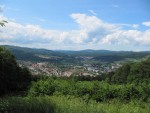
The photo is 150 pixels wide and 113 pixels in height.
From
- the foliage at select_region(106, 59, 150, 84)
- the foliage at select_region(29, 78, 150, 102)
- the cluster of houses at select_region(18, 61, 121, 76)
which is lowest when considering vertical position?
the cluster of houses at select_region(18, 61, 121, 76)

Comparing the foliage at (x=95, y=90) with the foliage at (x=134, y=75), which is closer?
the foliage at (x=95, y=90)

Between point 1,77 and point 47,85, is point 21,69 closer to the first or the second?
point 1,77

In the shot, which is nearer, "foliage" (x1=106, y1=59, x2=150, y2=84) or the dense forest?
the dense forest

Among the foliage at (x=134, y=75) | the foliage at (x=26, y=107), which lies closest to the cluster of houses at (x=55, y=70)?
the foliage at (x=134, y=75)

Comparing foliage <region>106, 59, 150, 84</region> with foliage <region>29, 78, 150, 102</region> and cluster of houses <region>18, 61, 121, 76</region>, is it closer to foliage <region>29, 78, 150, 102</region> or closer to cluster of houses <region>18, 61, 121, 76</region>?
cluster of houses <region>18, 61, 121, 76</region>

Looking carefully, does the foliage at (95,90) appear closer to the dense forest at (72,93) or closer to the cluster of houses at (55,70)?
the dense forest at (72,93)

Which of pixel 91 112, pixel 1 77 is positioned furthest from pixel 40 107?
pixel 1 77

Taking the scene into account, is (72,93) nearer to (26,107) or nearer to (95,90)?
(95,90)

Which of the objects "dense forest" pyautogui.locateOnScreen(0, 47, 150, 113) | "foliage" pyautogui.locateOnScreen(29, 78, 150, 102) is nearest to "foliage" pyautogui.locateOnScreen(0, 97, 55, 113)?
"dense forest" pyautogui.locateOnScreen(0, 47, 150, 113)

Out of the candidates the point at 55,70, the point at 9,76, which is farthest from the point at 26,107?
the point at 55,70
